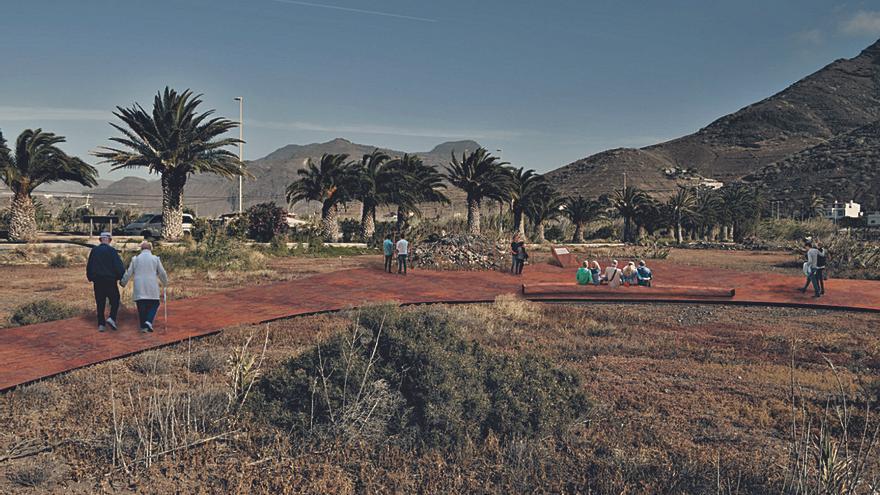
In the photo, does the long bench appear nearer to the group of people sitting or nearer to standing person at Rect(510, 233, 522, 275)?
the group of people sitting

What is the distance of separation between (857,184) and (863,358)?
74.8 meters

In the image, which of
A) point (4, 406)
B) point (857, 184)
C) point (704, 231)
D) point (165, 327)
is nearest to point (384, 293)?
point (165, 327)

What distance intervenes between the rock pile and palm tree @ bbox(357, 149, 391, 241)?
34.8 ft

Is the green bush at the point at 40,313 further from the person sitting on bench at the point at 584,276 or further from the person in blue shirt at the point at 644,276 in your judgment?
the person in blue shirt at the point at 644,276

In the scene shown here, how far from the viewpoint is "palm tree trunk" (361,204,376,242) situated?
112ft

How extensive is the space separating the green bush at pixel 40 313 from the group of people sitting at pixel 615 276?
1209cm

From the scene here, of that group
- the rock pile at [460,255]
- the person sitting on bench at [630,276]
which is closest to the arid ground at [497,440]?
the person sitting on bench at [630,276]

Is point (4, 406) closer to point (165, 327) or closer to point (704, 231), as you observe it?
point (165, 327)

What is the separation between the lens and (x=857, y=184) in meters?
67.5

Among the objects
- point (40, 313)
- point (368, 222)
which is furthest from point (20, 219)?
point (40, 313)

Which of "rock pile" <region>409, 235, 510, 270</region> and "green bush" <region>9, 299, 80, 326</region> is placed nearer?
"green bush" <region>9, 299, 80, 326</region>

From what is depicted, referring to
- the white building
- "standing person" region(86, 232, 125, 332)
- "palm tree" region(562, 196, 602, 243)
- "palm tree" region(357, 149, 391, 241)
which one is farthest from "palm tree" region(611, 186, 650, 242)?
"standing person" region(86, 232, 125, 332)

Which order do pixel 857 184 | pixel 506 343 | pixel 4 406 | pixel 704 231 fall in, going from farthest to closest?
1. pixel 857 184
2. pixel 704 231
3. pixel 506 343
4. pixel 4 406

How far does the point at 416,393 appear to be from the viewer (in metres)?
5.57
